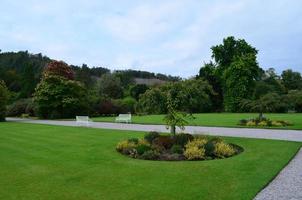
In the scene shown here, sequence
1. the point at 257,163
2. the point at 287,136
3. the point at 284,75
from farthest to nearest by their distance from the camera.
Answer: the point at 284,75
the point at 287,136
the point at 257,163

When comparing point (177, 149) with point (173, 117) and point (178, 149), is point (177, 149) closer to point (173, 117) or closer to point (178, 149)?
point (178, 149)

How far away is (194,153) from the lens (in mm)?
→ 10734

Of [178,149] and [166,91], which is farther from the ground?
[166,91]

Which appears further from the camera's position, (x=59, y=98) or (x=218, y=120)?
(x=59, y=98)

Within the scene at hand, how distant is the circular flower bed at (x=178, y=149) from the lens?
10.8 metres

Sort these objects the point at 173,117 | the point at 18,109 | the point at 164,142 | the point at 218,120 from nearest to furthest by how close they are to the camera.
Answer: the point at 164,142 < the point at 173,117 < the point at 218,120 < the point at 18,109

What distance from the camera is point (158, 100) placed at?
48.2 feet

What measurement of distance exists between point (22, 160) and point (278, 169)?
738 centimetres

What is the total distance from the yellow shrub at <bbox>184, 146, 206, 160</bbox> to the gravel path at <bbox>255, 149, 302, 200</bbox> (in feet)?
8.01

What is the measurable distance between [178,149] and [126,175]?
319 cm

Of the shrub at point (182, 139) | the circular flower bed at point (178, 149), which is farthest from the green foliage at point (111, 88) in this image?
the circular flower bed at point (178, 149)

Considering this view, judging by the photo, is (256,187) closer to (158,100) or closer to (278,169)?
(278,169)

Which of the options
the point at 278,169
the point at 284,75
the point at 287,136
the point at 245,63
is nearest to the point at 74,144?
the point at 278,169

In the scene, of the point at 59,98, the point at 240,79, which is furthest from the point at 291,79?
the point at 59,98
